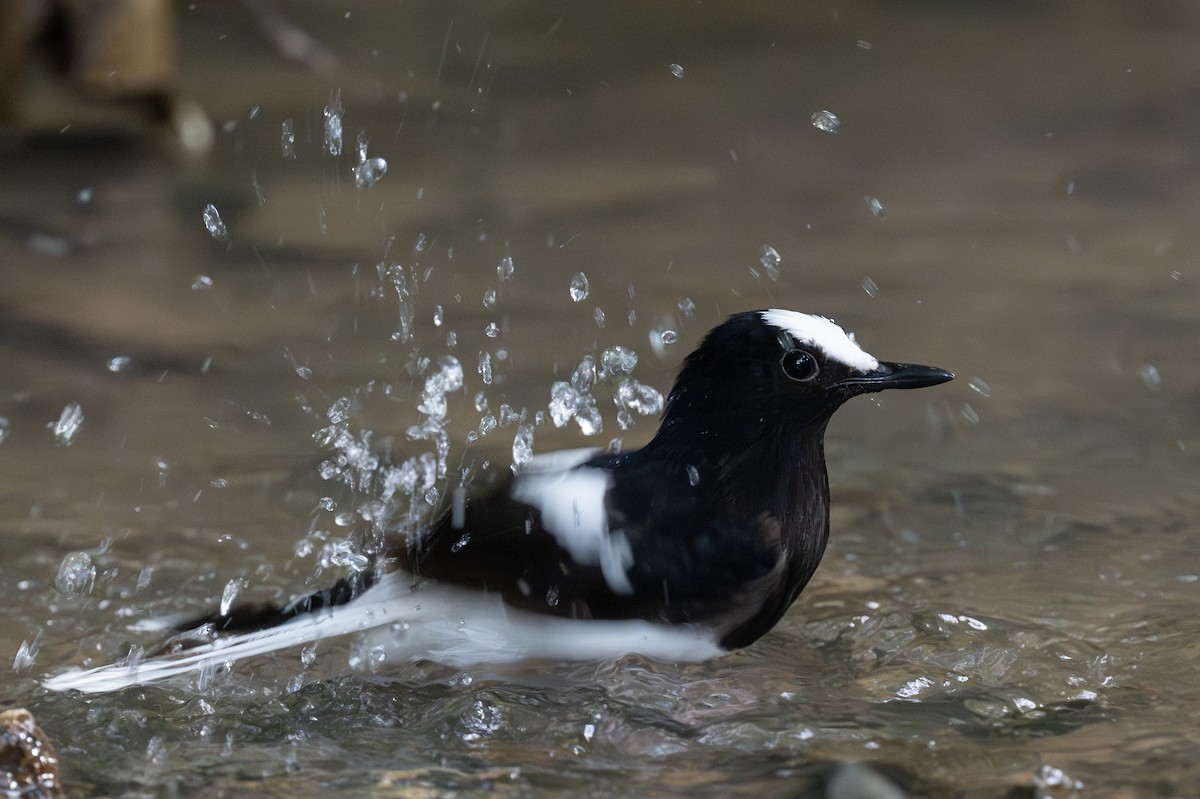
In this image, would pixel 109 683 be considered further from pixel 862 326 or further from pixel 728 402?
pixel 862 326

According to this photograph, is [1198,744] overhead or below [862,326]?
below

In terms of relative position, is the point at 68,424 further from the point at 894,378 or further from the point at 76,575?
the point at 894,378

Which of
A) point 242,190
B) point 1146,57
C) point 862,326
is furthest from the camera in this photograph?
point 1146,57

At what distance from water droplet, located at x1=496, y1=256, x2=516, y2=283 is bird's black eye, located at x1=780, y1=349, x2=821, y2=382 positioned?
124 inches

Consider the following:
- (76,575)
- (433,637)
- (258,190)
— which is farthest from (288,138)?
(433,637)

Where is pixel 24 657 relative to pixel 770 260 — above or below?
below

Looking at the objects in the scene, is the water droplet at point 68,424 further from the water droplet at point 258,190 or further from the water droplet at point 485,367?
the water droplet at point 258,190

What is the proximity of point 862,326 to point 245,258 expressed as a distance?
8.47 feet

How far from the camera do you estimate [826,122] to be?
310 inches

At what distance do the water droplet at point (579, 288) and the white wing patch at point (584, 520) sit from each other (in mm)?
2666

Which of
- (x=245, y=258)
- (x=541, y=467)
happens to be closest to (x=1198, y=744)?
(x=541, y=467)

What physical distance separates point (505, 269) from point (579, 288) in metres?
0.45

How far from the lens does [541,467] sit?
10.4 ft

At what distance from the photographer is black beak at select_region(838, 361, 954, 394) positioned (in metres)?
2.95
